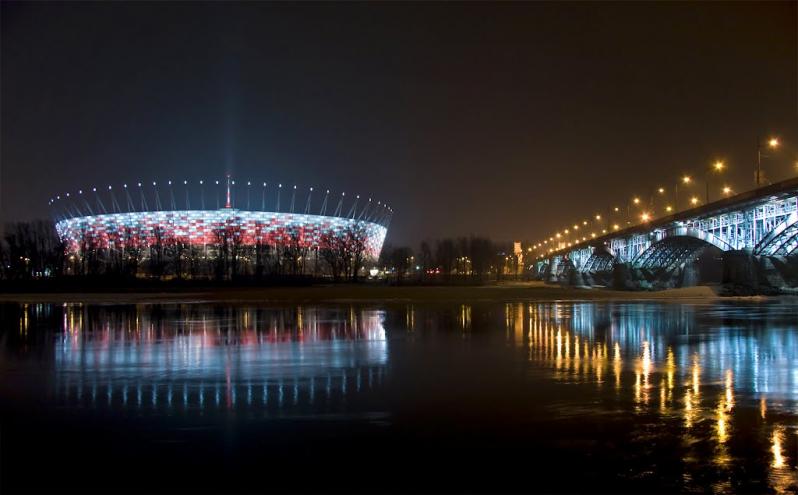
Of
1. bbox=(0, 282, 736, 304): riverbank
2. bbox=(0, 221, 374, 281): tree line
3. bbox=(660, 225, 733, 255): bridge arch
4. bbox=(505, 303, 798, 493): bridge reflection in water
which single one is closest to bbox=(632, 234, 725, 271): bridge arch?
bbox=(660, 225, 733, 255): bridge arch

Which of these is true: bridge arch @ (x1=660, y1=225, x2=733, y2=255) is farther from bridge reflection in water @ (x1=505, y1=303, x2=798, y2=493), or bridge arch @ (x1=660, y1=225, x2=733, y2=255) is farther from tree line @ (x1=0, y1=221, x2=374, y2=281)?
bridge reflection in water @ (x1=505, y1=303, x2=798, y2=493)

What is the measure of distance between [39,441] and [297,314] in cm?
2957

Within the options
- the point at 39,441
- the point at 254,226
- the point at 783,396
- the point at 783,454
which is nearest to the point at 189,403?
the point at 39,441

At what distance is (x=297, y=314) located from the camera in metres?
40.3

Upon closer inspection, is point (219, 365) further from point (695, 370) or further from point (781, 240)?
point (781, 240)

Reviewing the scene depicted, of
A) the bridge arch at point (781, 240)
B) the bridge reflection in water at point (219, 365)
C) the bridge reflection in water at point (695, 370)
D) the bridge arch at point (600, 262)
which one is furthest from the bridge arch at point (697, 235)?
the bridge reflection in water at point (219, 365)

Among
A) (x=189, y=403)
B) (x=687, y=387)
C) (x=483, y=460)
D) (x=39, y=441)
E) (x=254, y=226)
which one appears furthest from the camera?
(x=254, y=226)

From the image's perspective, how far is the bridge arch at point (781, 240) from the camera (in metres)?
68.6

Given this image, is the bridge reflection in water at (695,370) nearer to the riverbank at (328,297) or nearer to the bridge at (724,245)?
the riverbank at (328,297)

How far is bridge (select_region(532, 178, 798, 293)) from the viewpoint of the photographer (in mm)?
70312

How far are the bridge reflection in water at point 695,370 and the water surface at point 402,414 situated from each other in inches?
2.7

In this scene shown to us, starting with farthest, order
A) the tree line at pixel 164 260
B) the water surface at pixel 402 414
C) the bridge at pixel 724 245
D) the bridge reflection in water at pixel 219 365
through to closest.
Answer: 1. the tree line at pixel 164 260
2. the bridge at pixel 724 245
3. the bridge reflection in water at pixel 219 365
4. the water surface at pixel 402 414

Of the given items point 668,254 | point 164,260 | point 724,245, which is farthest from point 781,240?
point 164,260

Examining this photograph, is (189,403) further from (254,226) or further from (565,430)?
(254,226)
